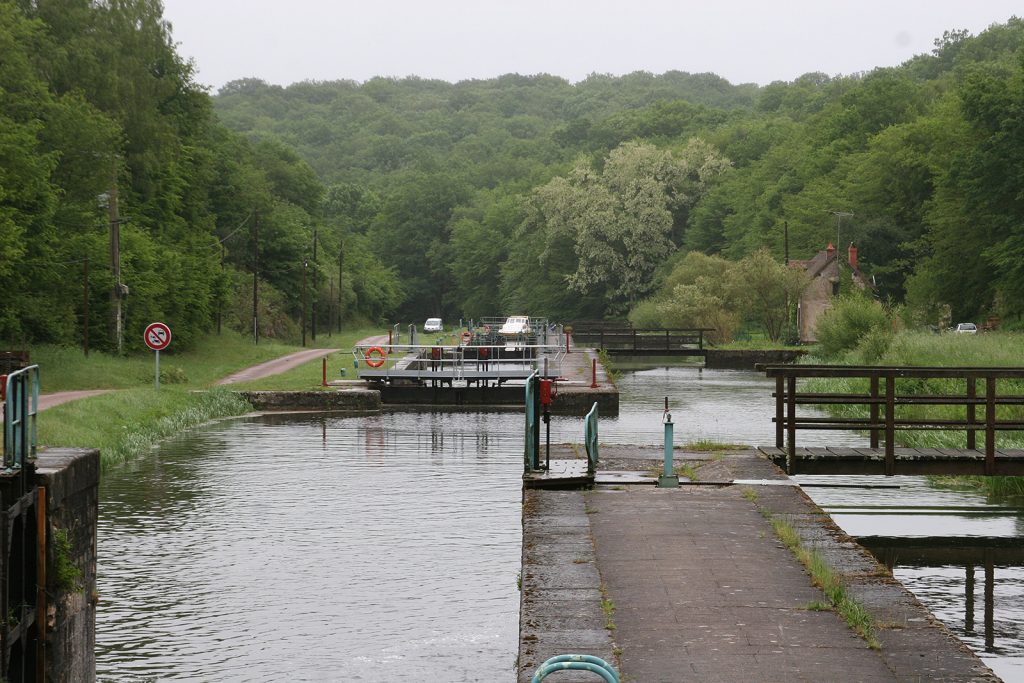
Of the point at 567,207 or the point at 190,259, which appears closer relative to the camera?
the point at 190,259

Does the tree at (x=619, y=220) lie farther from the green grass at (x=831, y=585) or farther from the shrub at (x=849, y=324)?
the green grass at (x=831, y=585)

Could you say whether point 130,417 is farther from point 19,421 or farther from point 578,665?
point 578,665

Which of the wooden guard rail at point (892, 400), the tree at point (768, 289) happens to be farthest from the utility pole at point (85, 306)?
the tree at point (768, 289)

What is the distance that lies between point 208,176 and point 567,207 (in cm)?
3961

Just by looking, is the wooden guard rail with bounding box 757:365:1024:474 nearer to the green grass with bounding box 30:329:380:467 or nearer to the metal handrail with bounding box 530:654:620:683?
the green grass with bounding box 30:329:380:467

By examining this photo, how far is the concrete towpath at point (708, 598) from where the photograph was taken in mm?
9531

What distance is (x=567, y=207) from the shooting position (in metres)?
103

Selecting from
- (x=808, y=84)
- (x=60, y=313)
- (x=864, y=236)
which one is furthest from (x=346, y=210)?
(x=60, y=313)

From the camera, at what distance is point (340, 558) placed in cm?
1780

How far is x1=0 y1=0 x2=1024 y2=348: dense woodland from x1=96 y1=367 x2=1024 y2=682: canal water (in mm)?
16246

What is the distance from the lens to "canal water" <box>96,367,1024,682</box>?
13484 mm

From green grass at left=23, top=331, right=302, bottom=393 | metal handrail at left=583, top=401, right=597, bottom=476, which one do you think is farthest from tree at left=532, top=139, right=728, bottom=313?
metal handrail at left=583, top=401, right=597, bottom=476

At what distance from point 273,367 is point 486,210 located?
3380 inches

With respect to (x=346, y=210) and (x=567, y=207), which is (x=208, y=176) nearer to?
(x=567, y=207)
